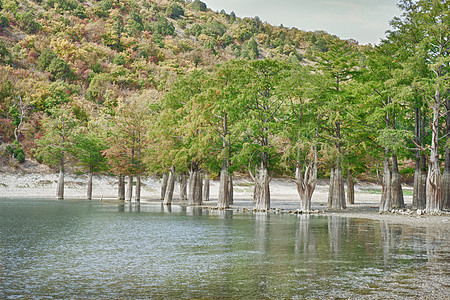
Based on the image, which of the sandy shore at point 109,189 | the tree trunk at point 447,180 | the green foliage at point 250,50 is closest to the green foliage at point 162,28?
the green foliage at point 250,50

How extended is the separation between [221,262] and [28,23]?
435 feet

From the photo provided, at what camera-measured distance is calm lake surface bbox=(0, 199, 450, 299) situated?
37.7ft

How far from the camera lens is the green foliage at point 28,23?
128500mm

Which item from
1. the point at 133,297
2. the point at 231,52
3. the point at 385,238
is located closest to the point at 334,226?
the point at 385,238

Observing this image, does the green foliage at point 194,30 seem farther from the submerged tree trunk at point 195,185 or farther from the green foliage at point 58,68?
the submerged tree trunk at point 195,185

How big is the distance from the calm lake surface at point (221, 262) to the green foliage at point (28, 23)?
117189 mm

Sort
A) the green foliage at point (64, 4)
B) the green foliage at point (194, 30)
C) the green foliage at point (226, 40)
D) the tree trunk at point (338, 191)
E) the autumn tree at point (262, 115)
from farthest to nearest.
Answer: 1. the green foliage at point (194, 30)
2. the green foliage at point (226, 40)
3. the green foliage at point (64, 4)
4. the tree trunk at point (338, 191)
5. the autumn tree at point (262, 115)

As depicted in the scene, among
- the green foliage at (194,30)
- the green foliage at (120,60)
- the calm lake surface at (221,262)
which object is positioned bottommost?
the calm lake surface at (221,262)

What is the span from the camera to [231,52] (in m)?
180

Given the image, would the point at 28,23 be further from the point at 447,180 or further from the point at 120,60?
the point at 447,180

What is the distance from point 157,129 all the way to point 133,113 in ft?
38.3

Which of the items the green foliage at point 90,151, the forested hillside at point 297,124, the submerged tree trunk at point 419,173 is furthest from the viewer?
the green foliage at point 90,151

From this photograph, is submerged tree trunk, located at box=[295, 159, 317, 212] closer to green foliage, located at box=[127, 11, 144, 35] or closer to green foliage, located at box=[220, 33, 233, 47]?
green foliage, located at box=[127, 11, 144, 35]

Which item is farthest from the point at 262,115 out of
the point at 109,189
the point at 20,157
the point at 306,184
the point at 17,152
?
the point at 17,152
